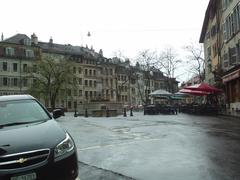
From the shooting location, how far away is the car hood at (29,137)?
5699mm

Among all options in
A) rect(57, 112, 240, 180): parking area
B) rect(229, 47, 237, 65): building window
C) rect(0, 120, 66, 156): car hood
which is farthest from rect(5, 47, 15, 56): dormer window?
rect(0, 120, 66, 156): car hood

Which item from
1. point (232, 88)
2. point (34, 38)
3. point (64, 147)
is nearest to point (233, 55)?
point (232, 88)

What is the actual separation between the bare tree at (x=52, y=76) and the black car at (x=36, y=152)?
6040 centimetres

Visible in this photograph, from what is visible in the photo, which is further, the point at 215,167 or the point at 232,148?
the point at 232,148

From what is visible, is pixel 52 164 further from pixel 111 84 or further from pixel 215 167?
pixel 111 84

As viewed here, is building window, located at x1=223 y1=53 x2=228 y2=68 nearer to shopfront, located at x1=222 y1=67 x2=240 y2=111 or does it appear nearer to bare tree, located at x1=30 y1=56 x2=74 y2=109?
shopfront, located at x1=222 y1=67 x2=240 y2=111

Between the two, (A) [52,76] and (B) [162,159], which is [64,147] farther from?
(A) [52,76]

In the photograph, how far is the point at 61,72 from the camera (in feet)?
220

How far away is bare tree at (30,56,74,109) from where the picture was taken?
66812 millimetres

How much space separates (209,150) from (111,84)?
106558 mm

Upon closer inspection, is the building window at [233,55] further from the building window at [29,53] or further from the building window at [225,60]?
the building window at [29,53]

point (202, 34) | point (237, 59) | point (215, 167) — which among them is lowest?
point (215, 167)

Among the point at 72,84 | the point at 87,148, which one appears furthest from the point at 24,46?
the point at 87,148

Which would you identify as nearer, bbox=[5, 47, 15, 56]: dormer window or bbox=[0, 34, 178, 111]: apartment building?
bbox=[0, 34, 178, 111]: apartment building
